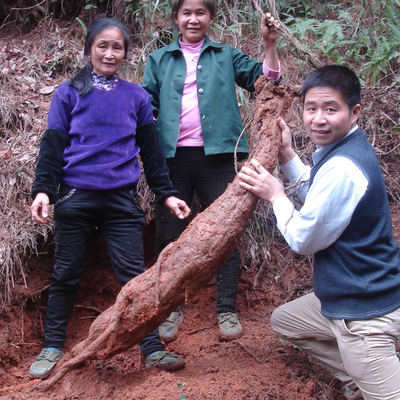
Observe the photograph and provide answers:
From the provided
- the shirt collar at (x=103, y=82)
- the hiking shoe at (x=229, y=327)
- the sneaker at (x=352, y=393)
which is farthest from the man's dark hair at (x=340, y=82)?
the hiking shoe at (x=229, y=327)

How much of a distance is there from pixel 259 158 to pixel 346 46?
9.95ft

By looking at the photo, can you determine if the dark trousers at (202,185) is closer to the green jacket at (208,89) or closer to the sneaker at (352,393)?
the green jacket at (208,89)

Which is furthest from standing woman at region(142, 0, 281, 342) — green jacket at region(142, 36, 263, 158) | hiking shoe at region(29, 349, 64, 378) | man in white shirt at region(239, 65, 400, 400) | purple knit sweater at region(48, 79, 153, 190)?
man in white shirt at region(239, 65, 400, 400)

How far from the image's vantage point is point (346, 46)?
456 centimetres

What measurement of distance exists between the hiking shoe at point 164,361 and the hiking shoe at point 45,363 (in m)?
0.59

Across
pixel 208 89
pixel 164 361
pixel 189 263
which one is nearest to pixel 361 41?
pixel 208 89

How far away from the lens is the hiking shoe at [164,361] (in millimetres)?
2498

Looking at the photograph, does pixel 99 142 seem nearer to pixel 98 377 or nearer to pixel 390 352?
pixel 98 377

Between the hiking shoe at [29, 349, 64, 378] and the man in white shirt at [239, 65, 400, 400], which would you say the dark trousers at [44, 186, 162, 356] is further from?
the man in white shirt at [239, 65, 400, 400]

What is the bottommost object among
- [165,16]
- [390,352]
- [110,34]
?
[390,352]

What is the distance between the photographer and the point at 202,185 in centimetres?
300

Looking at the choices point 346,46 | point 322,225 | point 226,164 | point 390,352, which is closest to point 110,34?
point 226,164

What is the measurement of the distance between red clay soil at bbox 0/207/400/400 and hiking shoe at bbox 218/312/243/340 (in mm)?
52

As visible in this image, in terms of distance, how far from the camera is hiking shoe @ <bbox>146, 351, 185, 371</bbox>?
250 cm
